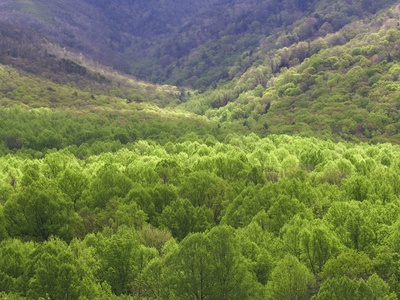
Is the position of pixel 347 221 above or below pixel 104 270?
above

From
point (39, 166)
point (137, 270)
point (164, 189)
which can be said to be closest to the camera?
point (137, 270)

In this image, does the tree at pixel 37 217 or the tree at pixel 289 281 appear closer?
the tree at pixel 289 281

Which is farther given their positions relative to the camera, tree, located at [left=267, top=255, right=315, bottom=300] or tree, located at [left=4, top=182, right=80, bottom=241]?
tree, located at [left=4, top=182, right=80, bottom=241]

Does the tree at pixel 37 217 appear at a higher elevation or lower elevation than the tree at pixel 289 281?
higher

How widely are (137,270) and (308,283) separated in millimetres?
19592

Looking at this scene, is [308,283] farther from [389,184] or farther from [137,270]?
[389,184]

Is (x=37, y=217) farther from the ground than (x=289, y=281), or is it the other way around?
(x=37, y=217)

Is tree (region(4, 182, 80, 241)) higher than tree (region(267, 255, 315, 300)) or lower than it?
higher

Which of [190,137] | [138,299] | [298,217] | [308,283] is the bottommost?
[138,299]

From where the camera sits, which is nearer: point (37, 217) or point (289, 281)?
point (289, 281)

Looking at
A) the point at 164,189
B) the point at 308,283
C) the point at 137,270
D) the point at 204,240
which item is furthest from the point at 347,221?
the point at 164,189

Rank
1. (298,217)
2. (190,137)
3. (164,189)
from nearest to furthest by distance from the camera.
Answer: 1. (298,217)
2. (164,189)
3. (190,137)

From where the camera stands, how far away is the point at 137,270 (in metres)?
54.5

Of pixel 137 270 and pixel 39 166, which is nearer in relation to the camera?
pixel 137 270
